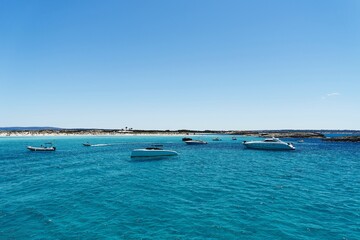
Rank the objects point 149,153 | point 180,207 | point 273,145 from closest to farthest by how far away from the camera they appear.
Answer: point 180,207
point 149,153
point 273,145

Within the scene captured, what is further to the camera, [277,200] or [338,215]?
[277,200]

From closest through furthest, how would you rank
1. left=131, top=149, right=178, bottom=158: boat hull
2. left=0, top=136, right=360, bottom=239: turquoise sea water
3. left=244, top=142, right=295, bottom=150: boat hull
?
left=0, top=136, right=360, bottom=239: turquoise sea water, left=131, top=149, right=178, bottom=158: boat hull, left=244, top=142, right=295, bottom=150: boat hull

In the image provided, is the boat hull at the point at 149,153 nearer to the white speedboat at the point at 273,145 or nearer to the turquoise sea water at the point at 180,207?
the turquoise sea water at the point at 180,207

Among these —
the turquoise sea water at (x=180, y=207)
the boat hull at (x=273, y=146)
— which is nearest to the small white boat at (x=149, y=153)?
the turquoise sea water at (x=180, y=207)

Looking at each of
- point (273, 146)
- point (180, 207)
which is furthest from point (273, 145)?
point (180, 207)

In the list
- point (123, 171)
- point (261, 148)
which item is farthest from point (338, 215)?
point (261, 148)

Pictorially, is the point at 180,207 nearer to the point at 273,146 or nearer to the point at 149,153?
the point at 149,153

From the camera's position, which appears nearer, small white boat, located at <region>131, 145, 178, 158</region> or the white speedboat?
small white boat, located at <region>131, 145, 178, 158</region>

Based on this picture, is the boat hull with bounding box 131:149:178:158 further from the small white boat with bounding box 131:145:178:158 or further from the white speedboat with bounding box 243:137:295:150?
the white speedboat with bounding box 243:137:295:150

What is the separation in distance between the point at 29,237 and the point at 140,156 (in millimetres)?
38129

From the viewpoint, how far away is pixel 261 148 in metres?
76.6

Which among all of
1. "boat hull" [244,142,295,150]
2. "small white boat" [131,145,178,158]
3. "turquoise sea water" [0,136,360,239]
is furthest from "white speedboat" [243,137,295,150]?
"turquoise sea water" [0,136,360,239]

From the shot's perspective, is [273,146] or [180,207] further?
[273,146]

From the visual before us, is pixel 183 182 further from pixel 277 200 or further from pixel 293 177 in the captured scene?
pixel 293 177
